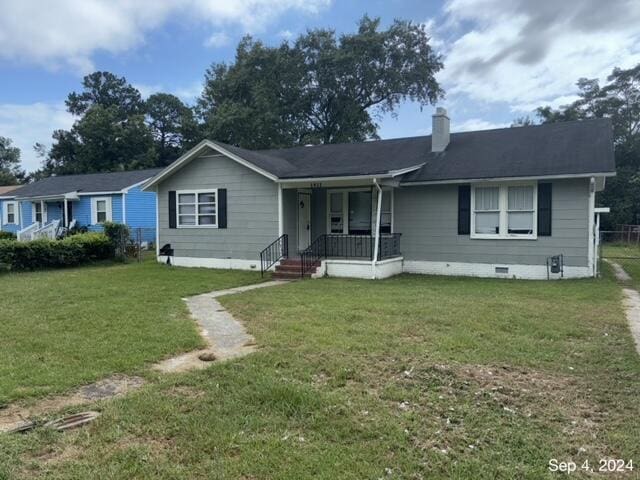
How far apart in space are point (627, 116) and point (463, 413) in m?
36.7

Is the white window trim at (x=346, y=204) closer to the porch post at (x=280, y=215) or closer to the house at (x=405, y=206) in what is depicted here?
the house at (x=405, y=206)

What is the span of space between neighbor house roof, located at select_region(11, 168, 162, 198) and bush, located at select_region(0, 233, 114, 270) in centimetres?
803

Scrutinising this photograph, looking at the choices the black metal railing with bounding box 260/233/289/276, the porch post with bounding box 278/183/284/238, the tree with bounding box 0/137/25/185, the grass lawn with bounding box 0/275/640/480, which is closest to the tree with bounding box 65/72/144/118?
the tree with bounding box 0/137/25/185

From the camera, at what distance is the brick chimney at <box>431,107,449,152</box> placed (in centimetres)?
1470

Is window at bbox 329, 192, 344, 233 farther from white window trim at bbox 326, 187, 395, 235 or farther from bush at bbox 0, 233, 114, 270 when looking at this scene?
bush at bbox 0, 233, 114, 270

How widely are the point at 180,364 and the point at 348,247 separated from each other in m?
9.00

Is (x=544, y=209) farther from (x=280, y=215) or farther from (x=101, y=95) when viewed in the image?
(x=101, y=95)

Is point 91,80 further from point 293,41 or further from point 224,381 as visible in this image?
point 224,381

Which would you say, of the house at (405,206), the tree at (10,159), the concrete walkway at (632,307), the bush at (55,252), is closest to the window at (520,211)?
the house at (405,206)

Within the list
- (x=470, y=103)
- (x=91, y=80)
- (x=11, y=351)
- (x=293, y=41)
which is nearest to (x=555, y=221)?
(x=11, y=351)

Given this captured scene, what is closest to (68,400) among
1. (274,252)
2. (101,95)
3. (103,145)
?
(274,252)

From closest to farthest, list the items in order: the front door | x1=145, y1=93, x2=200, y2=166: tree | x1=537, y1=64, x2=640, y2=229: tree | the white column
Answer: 1. the white column
2. the front door
3. x1=537, y1=64, x2=640, y2=229: tree
4. x1=145, y1=93, x2=200, y2=166: tree

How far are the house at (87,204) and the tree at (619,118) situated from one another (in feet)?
90.7

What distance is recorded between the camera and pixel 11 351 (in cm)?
536
